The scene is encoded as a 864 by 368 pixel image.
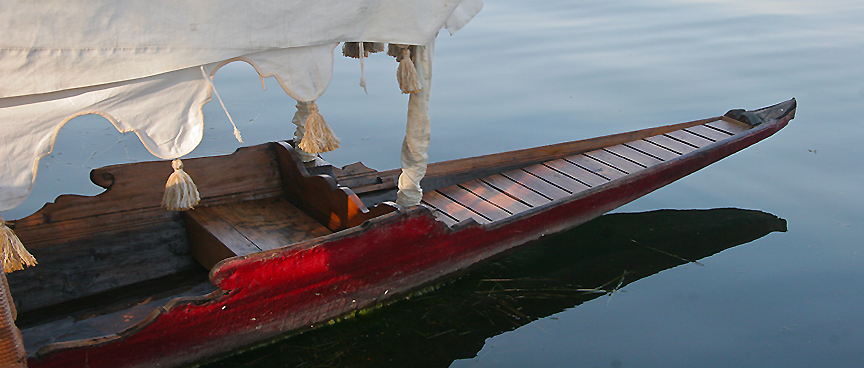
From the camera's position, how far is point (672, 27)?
1135 centimetres

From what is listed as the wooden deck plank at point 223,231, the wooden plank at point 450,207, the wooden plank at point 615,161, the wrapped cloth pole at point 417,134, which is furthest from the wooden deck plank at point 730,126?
the wooden deck plank at point 223,231

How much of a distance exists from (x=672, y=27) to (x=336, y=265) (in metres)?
9.17

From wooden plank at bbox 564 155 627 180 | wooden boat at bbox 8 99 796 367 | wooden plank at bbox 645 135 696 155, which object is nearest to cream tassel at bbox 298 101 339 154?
wooden boat at bbox 8 99 796 367

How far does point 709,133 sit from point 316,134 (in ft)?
12.1

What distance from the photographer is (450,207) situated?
4887 millimetres

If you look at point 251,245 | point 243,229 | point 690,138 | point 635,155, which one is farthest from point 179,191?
point 690,138

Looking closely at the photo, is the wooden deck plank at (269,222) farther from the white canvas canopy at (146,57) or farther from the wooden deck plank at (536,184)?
the wooden deck plank at (536,184)

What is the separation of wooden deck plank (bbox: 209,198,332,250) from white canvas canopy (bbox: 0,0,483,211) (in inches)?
52.5

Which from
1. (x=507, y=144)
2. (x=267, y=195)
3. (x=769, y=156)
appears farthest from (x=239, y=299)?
(x=769, y=156)

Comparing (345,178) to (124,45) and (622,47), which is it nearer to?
(124,45)

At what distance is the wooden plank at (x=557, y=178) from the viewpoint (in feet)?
17.0

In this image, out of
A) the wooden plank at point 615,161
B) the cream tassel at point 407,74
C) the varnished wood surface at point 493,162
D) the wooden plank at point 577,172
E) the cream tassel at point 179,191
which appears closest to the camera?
the cream tassel at point 179,191

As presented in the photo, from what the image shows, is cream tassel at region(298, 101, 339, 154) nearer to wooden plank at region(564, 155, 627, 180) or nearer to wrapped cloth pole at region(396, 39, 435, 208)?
wrapped cloth pole at region(396, 39, 435, 208)

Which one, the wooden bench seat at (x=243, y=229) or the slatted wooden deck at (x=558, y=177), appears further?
the slatted wooden deck at (x=558, y=177)
